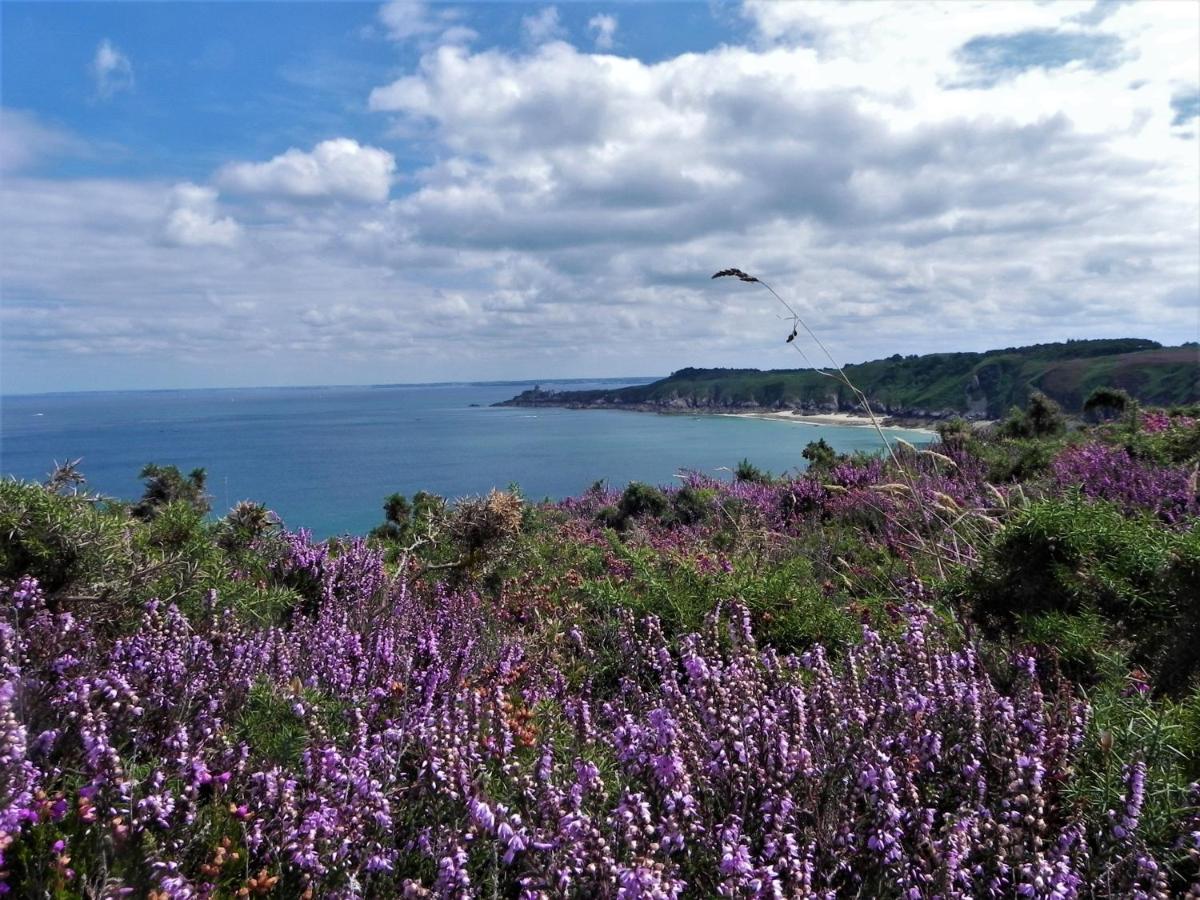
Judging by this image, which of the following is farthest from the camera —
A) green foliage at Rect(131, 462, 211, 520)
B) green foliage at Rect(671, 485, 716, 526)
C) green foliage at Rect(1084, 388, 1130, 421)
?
green foliage at Rect(1084, 388, 1130, 421)

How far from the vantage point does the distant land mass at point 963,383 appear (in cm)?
8362

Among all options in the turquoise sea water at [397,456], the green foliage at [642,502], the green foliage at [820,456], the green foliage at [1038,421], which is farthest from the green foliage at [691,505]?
the green foliage at [1038,421]

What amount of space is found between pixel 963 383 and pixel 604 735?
12137 centimetres

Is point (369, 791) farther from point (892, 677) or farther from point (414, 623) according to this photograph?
point (414, 623)

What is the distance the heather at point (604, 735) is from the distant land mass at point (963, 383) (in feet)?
185

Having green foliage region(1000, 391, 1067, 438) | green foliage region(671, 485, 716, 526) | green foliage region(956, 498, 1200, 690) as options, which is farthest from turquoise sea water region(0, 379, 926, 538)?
green foliage region(956, 498, 1200, 690)

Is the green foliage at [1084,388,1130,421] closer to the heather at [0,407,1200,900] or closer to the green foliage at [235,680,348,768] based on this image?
the heather at [0,407,1200,900]

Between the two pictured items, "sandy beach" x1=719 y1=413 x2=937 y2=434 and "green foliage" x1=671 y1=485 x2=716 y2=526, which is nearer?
"green foliage" x1=671 y1=485 x2=716 y2=526

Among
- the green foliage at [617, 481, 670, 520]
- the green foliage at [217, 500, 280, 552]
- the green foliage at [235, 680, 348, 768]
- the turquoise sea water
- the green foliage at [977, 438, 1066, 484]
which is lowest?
the turquoise sea water

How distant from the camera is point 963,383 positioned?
11162 centimetres

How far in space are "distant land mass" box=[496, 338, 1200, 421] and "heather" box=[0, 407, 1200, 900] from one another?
185 ft

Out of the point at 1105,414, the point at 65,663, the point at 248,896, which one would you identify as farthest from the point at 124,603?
the point at 1105,414

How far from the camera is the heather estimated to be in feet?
7.22

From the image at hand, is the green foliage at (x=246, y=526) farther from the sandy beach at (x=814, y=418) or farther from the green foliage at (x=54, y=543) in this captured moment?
the sandy beach at (x=814, y=418)
